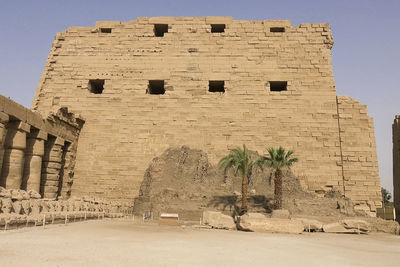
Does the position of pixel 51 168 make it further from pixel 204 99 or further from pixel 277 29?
pixel 277 29

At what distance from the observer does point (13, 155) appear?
424 inches

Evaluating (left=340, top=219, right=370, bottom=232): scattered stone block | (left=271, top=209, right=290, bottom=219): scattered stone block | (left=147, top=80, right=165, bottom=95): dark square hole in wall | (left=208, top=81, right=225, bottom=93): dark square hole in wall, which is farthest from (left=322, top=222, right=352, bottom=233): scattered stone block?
(left=147, top=80, right=165, bottom=95): dark square hole in wall

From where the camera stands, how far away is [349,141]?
1469 centimetres

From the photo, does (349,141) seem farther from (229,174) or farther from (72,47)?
(72,47)

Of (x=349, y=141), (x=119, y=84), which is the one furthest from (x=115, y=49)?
(x=349, y=141)

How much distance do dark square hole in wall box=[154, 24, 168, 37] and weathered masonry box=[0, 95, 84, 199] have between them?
642 cm

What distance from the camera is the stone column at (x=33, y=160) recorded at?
1181 cm

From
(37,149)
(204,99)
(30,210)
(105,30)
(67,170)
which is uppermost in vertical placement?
(105,30)

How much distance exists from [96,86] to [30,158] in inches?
247

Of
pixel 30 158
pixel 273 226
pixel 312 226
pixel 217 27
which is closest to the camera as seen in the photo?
Result: pixel 273 226

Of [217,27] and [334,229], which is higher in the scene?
[217,27]

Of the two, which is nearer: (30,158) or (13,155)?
(13,155)

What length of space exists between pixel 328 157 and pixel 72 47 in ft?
45.8

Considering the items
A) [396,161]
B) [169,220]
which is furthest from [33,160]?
[396,161]
